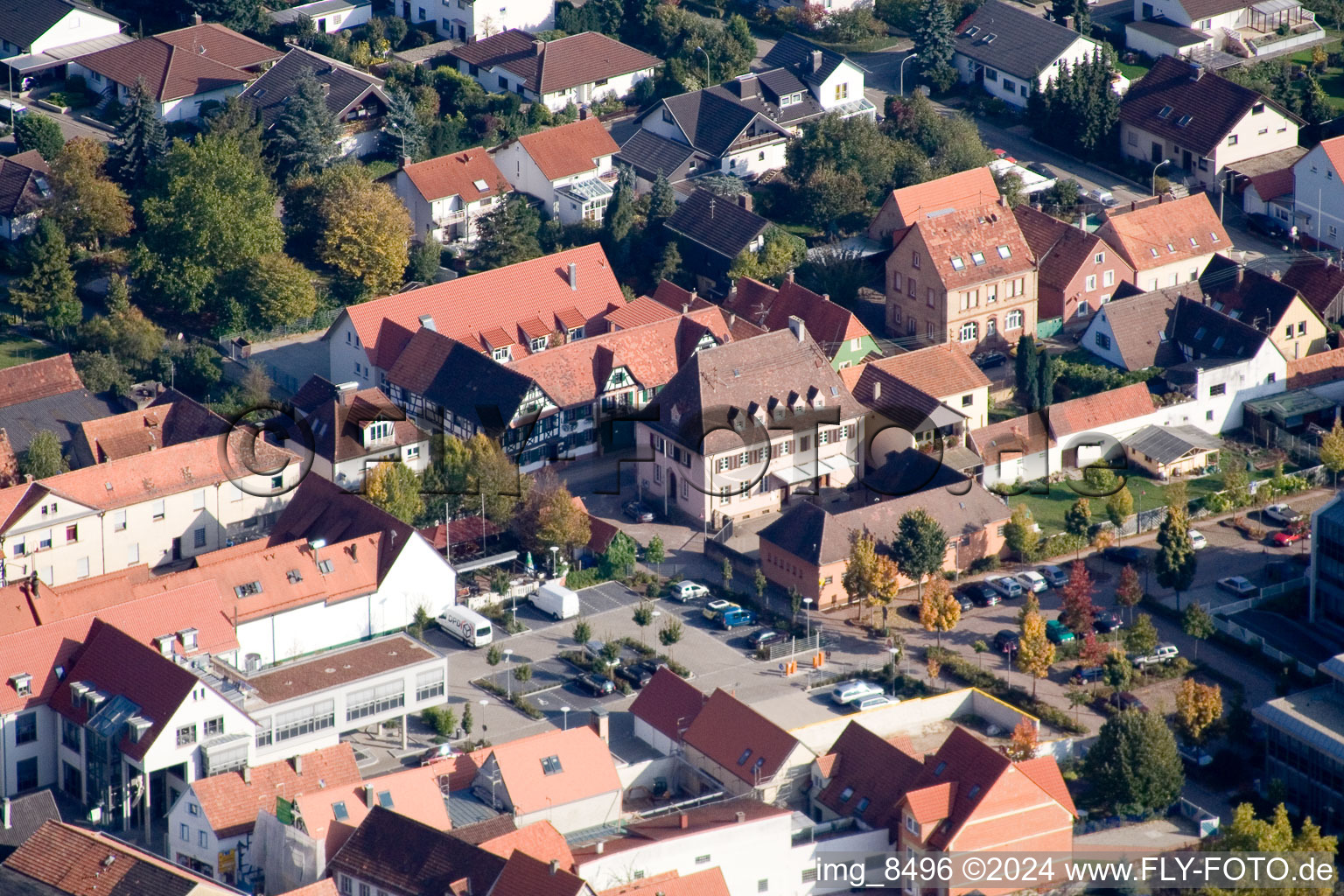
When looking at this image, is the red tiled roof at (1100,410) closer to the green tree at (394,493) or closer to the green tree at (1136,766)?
the green tree at (1136,766)

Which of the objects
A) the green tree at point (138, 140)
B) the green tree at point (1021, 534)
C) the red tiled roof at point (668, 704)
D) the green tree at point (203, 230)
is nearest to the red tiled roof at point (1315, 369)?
the green tree at point (1021, 534)

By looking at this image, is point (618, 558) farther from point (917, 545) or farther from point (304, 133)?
point (304, 133)

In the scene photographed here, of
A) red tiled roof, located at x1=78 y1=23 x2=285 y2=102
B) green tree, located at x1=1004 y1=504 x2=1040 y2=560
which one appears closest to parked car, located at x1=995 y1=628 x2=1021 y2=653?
green tree, located at x1=1004 y1=504 x2=1040 y2=560

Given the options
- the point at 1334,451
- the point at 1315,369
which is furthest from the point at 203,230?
the point at 1334,451

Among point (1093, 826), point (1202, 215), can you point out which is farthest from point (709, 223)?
point (1093, 826)

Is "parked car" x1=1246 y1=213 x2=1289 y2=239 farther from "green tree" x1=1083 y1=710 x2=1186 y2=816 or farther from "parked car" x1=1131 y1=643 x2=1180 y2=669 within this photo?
"green tree" x1=1083 y1=710 x2=1186 y2=816

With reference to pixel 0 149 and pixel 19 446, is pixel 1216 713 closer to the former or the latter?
pixel 19 446
